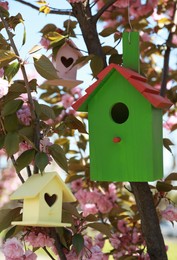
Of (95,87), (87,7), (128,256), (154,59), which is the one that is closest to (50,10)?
(87,7)

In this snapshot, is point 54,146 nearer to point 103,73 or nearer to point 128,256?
point 103,73

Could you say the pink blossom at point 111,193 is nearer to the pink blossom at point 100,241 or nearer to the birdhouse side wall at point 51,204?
the pink blossom at point 100,241

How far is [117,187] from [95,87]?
149 cm

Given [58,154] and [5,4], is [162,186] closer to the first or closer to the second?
[58,154]

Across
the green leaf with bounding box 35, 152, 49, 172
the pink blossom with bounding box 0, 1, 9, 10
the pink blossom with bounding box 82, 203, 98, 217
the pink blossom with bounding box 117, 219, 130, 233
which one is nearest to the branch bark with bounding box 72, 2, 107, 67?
the pink blossom with bounding box 0, 1, 9, 10

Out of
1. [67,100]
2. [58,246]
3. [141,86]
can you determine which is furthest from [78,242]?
[67,100]

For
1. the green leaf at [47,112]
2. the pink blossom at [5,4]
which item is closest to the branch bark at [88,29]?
the pink blossom at [5,4]

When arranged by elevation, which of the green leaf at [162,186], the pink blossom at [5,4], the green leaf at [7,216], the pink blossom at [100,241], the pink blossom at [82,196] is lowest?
the pink blossom at [100,241]

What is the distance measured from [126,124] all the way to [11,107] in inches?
14.5

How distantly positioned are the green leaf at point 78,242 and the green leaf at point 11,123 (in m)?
0.39

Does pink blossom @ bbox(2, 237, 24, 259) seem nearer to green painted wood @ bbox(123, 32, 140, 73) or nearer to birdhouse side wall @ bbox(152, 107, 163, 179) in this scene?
birdhouse side wall @ bbox(152, 107, 163, 179)

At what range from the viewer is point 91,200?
2.87 metres

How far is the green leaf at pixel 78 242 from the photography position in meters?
1.73

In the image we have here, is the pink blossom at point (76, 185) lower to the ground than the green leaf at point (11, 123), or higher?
lower
